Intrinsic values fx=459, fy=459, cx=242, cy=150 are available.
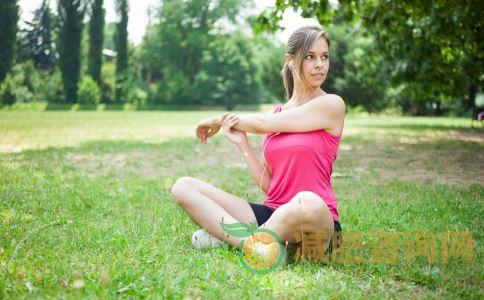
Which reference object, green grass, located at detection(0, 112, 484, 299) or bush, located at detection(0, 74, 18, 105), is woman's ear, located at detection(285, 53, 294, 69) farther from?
bush, located at detection(0, 74, 18, 105)

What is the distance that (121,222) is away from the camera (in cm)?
440

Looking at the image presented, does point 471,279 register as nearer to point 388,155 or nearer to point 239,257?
point 239,257

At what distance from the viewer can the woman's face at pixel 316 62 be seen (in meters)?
3.30

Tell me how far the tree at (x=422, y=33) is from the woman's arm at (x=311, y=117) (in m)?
6.53

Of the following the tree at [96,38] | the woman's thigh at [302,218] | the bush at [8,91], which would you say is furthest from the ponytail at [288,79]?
the tree at [96,38]

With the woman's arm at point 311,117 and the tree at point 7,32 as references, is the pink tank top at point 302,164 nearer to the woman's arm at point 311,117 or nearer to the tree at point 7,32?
the woman's arm at point 311,117

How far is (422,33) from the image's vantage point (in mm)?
14461

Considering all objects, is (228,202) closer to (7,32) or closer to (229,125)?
(229,125)

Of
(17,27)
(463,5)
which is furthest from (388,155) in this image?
(17,27)

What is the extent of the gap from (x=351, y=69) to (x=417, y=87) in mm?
18586

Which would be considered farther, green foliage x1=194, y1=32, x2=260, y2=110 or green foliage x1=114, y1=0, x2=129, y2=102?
green foliage x1=194, y1=32, x2=260, y2=110

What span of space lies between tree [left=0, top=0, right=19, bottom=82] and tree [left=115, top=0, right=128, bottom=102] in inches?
1077

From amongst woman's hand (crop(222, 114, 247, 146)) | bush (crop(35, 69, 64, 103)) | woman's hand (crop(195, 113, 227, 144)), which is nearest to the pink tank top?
woman's hand (crop(222, 114, 247, 146))

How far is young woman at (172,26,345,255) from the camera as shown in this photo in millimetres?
3072
